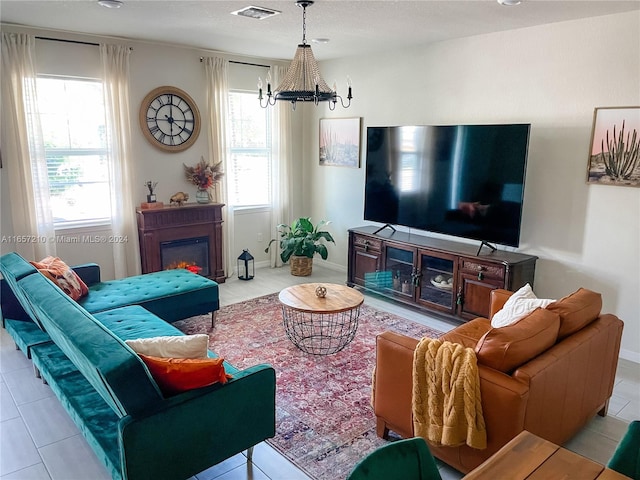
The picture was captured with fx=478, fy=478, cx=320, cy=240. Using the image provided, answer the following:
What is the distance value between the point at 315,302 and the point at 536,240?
220 cm

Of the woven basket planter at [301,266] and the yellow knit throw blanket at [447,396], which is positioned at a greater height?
the yellow knit throw blanket at [447,396]

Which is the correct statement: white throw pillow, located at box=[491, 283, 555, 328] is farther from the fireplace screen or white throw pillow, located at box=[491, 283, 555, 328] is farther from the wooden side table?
the fireplace screen

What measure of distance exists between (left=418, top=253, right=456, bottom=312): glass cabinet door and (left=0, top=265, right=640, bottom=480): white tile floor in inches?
59.7

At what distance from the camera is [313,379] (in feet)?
11.6

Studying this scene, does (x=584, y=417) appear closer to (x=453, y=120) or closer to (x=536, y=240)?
(x=536, y=240)

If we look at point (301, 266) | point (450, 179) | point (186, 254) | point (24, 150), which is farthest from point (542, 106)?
point (24, 150)

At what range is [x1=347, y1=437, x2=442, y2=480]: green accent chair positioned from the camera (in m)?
1.35

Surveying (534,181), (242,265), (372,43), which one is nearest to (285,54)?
(372,43)

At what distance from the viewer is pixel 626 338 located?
396 cm

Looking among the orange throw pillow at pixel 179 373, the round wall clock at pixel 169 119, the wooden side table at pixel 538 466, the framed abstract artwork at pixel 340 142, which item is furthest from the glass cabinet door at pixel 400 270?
the wooden side table at pixel 538 466

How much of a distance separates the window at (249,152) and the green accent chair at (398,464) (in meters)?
5.01

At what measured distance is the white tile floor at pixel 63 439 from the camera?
8.32 feet

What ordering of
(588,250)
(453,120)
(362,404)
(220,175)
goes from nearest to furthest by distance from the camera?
(362,404) < (588,250) < (453,120) < (220,175)

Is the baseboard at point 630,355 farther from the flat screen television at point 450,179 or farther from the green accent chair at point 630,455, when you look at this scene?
the green accent chair at point 630,455
